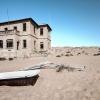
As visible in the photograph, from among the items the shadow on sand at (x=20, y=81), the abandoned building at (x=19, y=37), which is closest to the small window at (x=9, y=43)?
the abandoned building at (x=19, y=37)

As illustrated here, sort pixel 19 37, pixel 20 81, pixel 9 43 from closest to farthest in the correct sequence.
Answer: pixel 20 81, pixel 9 43, pixel 19 37

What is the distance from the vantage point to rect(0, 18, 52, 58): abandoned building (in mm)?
29078

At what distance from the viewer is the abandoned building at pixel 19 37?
95.4 feet

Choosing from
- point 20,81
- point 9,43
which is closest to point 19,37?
point 9,43

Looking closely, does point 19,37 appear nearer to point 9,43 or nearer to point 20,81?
point 9,43

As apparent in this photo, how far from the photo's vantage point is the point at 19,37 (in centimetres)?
3097

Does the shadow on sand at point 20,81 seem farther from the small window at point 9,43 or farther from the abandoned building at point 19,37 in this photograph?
the small window at point 9,43

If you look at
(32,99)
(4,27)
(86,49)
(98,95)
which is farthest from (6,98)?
(86,49)

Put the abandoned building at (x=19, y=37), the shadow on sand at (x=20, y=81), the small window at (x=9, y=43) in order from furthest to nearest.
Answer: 1. the small window at (x=9, y=43)
2. the abandoned building at (x=19, y=37)
3. the shadow on sand at (x=20, y=81)

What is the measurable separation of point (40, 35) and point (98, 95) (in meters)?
30.4

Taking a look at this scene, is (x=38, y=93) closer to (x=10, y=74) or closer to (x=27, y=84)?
(x=27, y=84)

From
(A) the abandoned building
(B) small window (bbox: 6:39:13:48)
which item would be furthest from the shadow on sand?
(B) small window (bbox: 6:39:13:48)

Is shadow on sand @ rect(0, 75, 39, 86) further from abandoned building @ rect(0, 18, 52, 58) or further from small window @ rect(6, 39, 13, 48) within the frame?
small window @ rect(6, 39, 13, 48)

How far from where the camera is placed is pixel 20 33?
1224 inches
